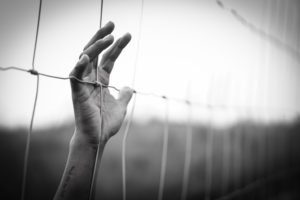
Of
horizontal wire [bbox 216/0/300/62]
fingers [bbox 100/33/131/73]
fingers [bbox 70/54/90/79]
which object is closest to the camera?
fingers [bbox 70/54/90/79]

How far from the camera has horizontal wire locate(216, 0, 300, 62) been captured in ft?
3.66

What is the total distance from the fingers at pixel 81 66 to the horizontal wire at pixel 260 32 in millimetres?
733

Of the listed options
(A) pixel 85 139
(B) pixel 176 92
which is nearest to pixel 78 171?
(A) pixel 85 139

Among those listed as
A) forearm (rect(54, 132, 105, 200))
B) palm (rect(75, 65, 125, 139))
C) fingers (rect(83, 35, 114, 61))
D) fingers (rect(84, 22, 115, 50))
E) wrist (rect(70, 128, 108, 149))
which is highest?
fingers (rect(84, 22, 115, 50))

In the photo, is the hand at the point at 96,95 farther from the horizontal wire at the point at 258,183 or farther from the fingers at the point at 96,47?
the horizontal wire at the point at 258,183

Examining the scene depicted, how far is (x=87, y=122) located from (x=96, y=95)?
51 mm

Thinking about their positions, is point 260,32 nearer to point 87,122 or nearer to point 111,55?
point 111,55

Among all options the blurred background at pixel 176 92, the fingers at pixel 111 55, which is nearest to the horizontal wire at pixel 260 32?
the blurred background at pixel 176 92

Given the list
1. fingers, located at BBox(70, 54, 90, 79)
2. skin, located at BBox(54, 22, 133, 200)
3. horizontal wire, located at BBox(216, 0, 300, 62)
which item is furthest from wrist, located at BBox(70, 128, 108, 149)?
horizontal wire, located at BBox(216, 0, 300, 62)

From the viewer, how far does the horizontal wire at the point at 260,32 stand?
1.11m

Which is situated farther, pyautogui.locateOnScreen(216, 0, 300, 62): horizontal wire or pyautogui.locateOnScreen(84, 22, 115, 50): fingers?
pyautogui.locateOnScreen(216, 0, 300, 62): horizontal wire

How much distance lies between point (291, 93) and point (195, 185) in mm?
1305

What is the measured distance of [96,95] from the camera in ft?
1.54

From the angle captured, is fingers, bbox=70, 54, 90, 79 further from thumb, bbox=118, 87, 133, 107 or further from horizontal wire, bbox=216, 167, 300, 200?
horizontal wire, bbox=216, 167, 300, 200
